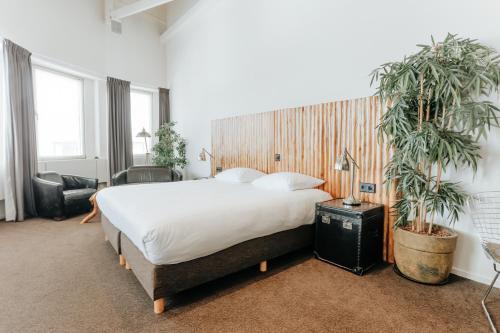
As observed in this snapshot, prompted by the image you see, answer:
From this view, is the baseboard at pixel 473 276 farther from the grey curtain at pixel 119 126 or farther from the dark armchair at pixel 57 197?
the grey curtain at pixel 119 126

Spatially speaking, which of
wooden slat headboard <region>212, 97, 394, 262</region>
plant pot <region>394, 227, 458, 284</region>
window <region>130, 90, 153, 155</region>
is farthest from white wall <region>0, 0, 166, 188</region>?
plant pot <region>394, 227, 458, 284</region>

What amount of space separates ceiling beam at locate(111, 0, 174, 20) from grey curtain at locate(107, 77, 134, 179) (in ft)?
4.12

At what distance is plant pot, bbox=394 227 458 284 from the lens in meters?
2.03

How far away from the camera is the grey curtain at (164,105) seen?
6320 mm

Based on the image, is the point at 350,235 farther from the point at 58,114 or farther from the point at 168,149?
the point at 58,114

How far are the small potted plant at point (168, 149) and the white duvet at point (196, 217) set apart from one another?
2.81 m

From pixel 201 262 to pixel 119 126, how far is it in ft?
15.1

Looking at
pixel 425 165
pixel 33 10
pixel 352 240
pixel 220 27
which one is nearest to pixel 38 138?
pixel 33 10

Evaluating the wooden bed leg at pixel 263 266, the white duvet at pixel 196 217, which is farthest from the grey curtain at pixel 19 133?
the wooden bed leg at pixel 263 266

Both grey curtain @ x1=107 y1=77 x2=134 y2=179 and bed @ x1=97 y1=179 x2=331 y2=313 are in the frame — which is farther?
grey curtain @ x1=107 y1=77 x2=134 y2=179

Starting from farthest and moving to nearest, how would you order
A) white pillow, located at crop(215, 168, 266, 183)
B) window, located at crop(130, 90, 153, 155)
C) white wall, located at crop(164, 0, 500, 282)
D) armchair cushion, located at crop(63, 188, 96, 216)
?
window, located at crop(130, 90, 153, 155) < armchair cushion, located at crop(63, 188, 96, 216) < white pillow, located at crop(215, 168, 266, 183) < white wall, located at crop(164, 0, 500, 282)

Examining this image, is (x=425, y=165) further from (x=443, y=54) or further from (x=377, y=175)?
(x=443, y=54)

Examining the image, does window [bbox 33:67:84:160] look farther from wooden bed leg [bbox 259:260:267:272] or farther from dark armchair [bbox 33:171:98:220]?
wooden bed leg [bbox 259:260:267:272]

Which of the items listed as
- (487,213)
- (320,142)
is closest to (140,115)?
(320,142)
